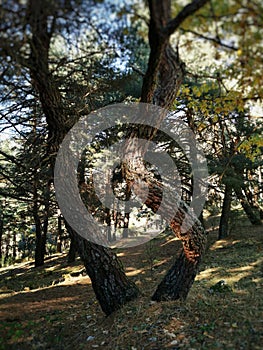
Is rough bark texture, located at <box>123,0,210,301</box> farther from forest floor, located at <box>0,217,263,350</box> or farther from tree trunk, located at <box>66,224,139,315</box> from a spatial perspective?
tree trunk, located at <box>66,224,139,315</box>

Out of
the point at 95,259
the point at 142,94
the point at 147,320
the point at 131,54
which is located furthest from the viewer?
the point at 95,259

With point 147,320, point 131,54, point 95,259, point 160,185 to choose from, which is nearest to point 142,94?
point 131,54

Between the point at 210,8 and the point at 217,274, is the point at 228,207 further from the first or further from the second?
the point at 210,8

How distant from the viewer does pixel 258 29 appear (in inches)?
85.9

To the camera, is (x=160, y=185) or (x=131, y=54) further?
(x=160, y=185)

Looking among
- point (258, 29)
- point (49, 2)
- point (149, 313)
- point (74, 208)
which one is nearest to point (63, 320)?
point (149, 313)

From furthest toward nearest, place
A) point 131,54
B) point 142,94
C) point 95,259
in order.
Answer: point 95,259, point 142,94, point 131,54

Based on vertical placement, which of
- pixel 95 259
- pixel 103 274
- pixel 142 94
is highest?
pixel 142 94

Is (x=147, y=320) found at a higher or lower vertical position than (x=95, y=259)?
lower

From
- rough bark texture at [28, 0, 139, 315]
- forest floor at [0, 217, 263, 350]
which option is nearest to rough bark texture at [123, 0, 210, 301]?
forest floor at [0, 217, 263, 350]

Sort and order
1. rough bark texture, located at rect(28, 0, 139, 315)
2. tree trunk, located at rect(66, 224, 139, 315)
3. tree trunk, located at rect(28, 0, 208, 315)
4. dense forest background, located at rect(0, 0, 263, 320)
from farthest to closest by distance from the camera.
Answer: tree trunk, located at rect(66, 224, 139, 315), rough bark texture, located at rect(28, 0, 139, 315), tree trunk, located at rect(28, 0, 208, 315), dense forest background, located at rect(0, 0, 263, 320)

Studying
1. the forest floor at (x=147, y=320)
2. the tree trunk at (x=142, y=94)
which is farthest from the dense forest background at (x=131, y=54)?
the forest floor at (x=147, y=320)

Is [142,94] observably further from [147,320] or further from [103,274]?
[147,320]

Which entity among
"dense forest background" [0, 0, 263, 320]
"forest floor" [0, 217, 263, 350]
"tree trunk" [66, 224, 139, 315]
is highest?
"dense forest background" [0, 0, 263, 320]
